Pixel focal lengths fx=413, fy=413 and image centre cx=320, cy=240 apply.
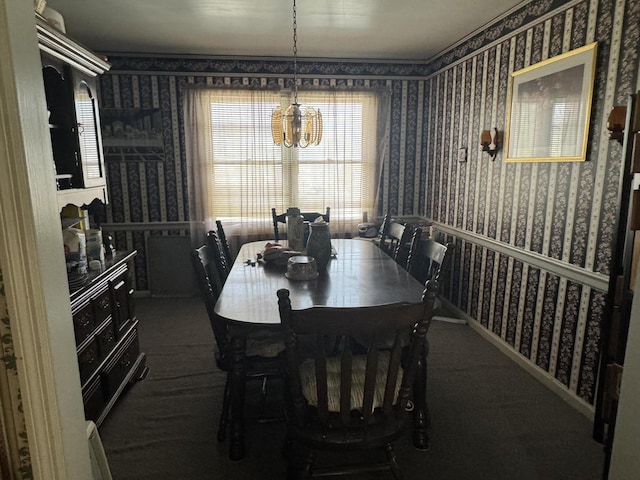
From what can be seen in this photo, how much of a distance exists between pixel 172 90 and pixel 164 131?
0.41 metres

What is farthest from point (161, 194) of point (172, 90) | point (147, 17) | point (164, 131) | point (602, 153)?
point (602, 153)

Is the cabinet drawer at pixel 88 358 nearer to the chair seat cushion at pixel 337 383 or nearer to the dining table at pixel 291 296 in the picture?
the dining table at pixel 291 296

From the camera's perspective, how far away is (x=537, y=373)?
2682mm

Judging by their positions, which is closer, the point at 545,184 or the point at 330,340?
the point at 330,340

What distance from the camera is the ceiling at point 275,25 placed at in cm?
279

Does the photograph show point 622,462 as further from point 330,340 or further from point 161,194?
point 161,194

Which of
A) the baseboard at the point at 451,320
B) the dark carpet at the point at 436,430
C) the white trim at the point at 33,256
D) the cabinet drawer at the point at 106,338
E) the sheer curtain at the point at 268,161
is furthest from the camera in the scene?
the sheer curtain at the point at 268,161

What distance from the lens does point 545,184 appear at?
8.60 ft

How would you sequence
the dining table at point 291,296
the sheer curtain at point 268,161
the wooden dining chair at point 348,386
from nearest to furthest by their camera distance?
the wooden dining chair at point 348,386
the dining table at point 291,296
the sheer curtain at point 268,161

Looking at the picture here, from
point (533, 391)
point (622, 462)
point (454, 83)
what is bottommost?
point (533, 391)

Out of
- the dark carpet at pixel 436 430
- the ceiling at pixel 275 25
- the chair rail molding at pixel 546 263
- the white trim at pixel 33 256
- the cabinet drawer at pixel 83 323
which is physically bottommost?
the dark carpet at pixel 436 430

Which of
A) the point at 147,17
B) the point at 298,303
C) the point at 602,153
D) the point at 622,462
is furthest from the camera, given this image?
the point at 147,17

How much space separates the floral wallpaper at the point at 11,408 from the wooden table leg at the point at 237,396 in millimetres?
1023

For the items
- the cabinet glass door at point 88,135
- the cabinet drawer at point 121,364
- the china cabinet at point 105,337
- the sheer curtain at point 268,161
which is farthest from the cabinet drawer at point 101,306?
the sheer curtain at point 268,161
